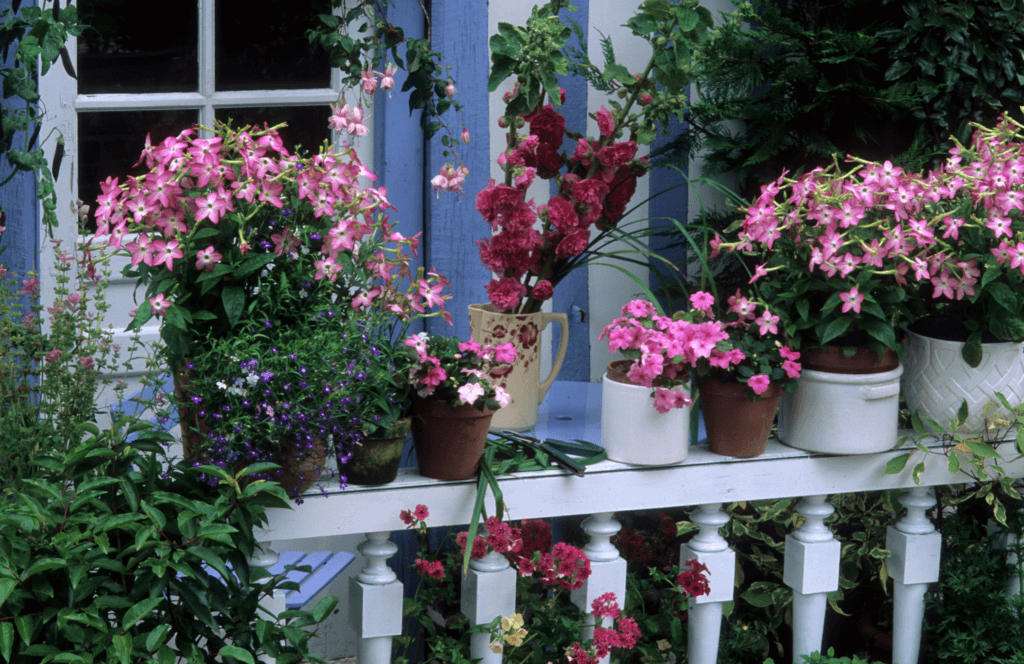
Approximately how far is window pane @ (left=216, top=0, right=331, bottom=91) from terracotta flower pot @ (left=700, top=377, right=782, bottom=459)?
130 cm

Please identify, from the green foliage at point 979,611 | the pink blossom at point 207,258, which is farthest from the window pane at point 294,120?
the green foliage at point 979,611

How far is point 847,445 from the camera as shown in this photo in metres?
2.12

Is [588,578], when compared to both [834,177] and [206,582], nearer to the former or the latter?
[206,582]

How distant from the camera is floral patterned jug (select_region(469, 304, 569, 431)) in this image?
220cm

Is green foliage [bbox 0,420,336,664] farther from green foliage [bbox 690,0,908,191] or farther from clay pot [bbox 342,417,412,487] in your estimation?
green foliage [bbox 690,0,908,191]

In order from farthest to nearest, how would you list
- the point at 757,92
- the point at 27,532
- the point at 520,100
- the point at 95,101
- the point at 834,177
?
the point at 757,92, the point at 95,101, the point at 520,100, the point at 834,177, the point at 27,532

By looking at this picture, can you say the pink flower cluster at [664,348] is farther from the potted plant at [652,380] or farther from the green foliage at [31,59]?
the green foliage at [31,59]

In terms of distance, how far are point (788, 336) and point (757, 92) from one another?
0.99 meters

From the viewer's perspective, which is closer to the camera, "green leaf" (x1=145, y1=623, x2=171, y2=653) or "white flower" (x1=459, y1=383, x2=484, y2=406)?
"green leaf" (x1=145, y1=623, x2=171, y2=653)

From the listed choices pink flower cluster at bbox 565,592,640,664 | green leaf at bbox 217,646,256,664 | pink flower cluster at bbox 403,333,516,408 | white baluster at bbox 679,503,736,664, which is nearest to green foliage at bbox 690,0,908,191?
white baluster at bbox 679,503,736,664

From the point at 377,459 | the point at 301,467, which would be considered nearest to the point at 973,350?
the point at 377,459

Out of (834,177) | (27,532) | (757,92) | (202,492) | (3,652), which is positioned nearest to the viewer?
(3,652)

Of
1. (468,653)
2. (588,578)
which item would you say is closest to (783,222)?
(588,578)

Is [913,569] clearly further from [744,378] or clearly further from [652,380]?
[652,380]
